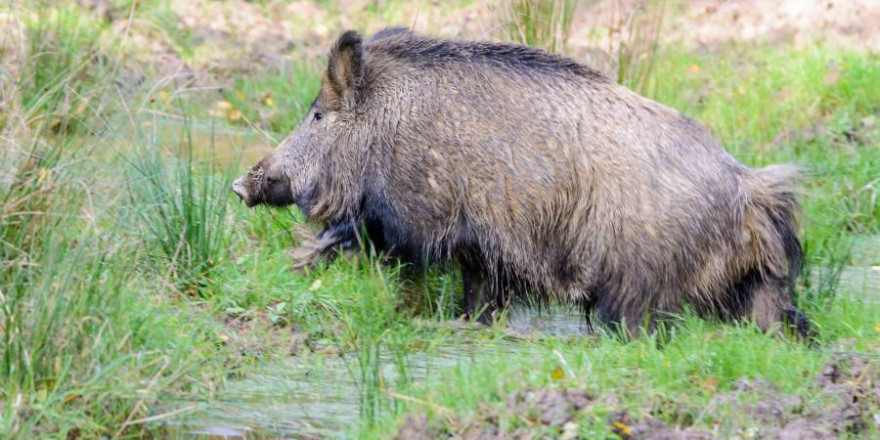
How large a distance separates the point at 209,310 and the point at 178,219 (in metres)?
0.69

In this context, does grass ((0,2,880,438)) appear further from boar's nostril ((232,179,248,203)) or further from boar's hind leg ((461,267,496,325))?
boar's hind leg ((461,267,496,325))

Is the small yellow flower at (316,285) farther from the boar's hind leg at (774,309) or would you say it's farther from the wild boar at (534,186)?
the boar's hind leg at (774,309)

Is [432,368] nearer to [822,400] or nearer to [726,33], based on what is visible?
[822,400]

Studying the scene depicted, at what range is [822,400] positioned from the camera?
438 centimetres

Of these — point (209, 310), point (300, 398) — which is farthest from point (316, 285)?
point (300, 398)

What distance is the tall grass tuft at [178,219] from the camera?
582 cm

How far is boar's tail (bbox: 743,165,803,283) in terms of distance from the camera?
5.34 m

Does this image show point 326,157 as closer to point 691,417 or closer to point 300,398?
point 300,398

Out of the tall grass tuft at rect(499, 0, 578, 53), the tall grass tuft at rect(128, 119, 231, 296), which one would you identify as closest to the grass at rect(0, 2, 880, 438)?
the tall grass tuft at rect(128, 119, 231, 296)

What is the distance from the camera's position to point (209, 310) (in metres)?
5.43

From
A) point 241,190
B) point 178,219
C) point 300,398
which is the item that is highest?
point 241,190

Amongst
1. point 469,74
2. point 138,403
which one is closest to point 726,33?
point 469,74

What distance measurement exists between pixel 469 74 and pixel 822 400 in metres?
2.31

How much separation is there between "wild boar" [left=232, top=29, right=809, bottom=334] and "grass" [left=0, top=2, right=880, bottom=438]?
0.72 feet
